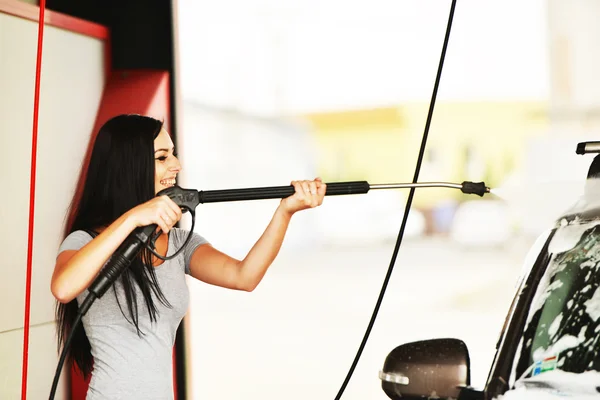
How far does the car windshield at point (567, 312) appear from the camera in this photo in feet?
4.55

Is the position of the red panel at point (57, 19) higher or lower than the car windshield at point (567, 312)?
higher

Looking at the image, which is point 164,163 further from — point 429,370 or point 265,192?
point 429,370

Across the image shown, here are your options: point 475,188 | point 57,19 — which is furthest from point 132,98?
point 475,188

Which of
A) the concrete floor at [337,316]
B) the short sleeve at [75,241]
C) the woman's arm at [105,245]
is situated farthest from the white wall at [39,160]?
the concrete floor at [337,316]

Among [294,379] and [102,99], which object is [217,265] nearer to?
[102,99]

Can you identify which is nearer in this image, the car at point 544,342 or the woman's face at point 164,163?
the car at point 544,342

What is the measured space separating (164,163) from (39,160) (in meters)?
1.50

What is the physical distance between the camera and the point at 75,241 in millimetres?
1896

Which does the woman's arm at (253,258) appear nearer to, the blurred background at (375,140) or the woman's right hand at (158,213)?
the woman's right hand at (158,213)

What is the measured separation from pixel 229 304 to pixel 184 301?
12356 millimetres

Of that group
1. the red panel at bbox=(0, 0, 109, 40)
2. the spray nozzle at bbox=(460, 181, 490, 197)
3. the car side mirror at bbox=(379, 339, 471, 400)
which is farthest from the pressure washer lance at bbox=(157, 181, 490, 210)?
the red panel at bbox=(0, 0, 109, 40)

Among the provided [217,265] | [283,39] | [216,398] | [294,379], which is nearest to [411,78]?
[283,39]

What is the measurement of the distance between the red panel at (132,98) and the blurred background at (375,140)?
8.11 m

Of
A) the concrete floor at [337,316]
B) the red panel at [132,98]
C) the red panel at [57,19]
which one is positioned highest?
the red panel at [57,19]
